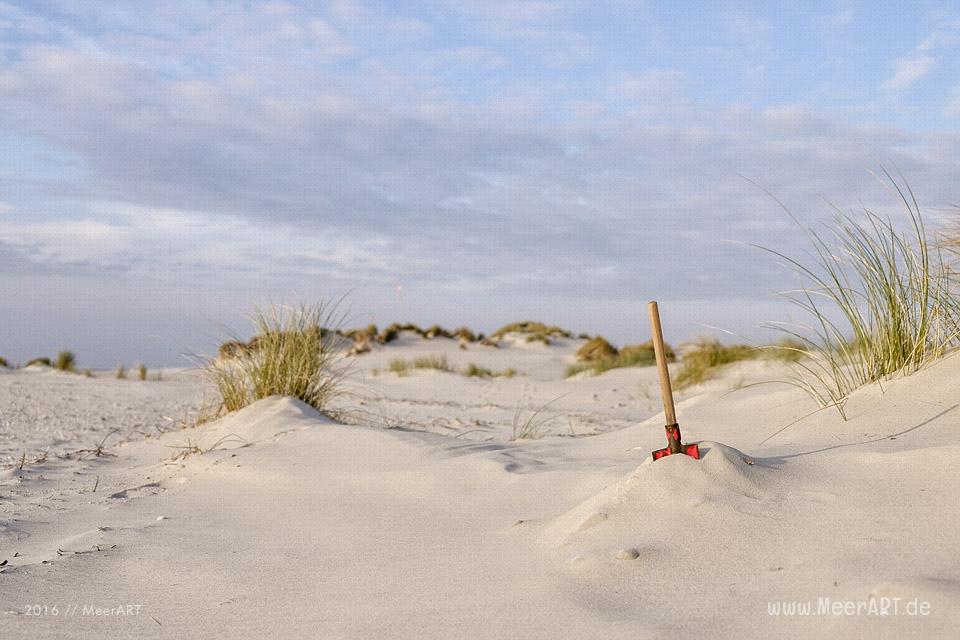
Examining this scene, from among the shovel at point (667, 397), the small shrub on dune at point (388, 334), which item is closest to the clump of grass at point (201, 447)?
the shovel at point (667, 397)

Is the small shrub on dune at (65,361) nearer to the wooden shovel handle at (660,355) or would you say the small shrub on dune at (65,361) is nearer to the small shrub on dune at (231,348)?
the small shrub on dune at (231,348)

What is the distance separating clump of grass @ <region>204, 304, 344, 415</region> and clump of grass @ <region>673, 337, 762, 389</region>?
5768 mm

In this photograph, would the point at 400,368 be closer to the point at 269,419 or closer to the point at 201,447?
the point at 269,419

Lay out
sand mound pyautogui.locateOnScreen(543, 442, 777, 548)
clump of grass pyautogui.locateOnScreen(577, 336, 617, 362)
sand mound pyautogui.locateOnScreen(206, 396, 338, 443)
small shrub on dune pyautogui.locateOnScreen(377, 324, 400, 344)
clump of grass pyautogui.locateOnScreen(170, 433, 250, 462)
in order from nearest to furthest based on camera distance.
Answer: sand mound pyautogui.locateOnScreen(543, 442, 777, 548), clump of grass pyautogui.locateOnScreen(170, 433, 250, 462), sand mound pyautogui.locateOnScreen(206, 396, 338, 443), clump of grass pyautogui.locateOnScreen(577, 336, 617, 362), small shrub on dune pyautogui.locateOnScreen(377, 324, 400, 344)

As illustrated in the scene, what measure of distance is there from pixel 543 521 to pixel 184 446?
3.01 metres

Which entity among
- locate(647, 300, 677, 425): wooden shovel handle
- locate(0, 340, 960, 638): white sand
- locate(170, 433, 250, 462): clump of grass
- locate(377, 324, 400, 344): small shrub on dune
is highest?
locate(377, 324, 400, 344): small shrub on dune

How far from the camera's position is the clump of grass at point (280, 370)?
5730 mm

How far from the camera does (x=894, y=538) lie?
2061 millimetres

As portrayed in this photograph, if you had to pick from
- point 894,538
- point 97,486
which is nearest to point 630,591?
point 894,538

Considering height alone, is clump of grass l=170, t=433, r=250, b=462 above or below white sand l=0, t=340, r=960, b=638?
above

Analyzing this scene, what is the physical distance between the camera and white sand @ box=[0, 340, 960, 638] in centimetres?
191

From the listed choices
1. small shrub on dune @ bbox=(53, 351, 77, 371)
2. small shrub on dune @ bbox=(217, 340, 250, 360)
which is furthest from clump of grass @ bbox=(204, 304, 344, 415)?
small shrub on dune @ bbox=(53, 351, 77, 371)

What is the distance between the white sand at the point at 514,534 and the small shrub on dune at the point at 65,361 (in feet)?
34.0

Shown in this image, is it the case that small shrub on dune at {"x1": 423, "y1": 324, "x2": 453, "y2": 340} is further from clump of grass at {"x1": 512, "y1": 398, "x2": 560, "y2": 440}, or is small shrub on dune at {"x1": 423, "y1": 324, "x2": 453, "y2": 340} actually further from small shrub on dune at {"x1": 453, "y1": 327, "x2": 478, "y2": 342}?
clump of grass at {"x1": 512, "y1": 398, "x2": 560, "y2": 440}
